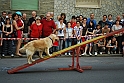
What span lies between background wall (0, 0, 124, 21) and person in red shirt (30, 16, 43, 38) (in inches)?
160

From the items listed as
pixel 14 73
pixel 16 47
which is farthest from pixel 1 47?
pixel 14 73

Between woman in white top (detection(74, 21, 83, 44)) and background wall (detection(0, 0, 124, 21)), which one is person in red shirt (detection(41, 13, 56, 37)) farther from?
background wall (detection(0, 0, 124, 21))

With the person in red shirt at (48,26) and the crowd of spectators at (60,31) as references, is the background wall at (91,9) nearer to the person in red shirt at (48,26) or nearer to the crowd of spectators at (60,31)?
the crowd of spectators at (60,31)

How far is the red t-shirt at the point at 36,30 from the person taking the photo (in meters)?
14.0

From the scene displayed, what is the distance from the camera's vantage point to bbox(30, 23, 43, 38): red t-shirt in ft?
46.0

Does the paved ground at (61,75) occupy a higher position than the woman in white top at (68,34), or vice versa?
the woman in white top at (68,34)

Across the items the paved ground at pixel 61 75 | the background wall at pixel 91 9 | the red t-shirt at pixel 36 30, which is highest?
the background wall at pixel 91 9

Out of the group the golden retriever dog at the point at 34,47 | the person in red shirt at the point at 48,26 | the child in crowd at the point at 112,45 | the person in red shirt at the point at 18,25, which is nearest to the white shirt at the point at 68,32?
the person in red shirt at the point at 48,26

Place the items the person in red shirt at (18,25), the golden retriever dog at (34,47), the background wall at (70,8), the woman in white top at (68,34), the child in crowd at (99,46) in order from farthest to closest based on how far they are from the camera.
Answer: the background wall at (70,8)
the child in crowd at (99,46)
the woman in white top at (68,34)
the person in red shirt at (18,25)
the golden retriever dog at (34,47)

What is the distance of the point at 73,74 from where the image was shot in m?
10.1

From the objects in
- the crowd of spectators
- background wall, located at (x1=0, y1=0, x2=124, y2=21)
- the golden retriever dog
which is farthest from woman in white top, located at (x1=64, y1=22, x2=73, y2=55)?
the golden retriever dog

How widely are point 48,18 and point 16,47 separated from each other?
2.30 m

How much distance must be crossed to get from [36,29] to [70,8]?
5359 mm

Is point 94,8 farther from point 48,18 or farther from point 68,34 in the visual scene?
point 48,18
